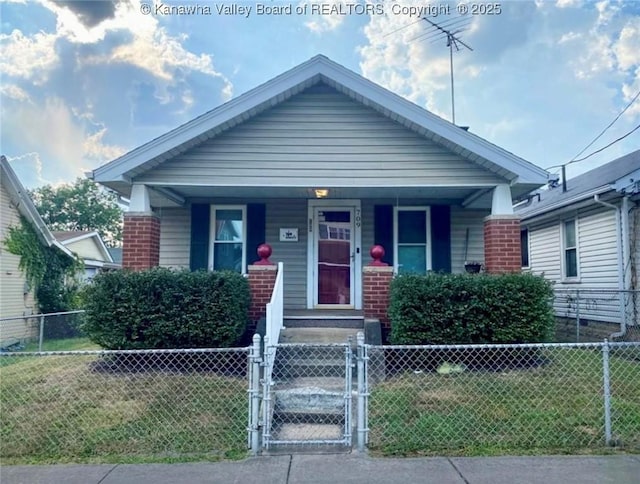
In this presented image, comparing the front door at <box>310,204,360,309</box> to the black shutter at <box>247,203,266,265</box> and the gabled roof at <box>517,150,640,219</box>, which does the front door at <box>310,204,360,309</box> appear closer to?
the black shutter at <box>247,203,266,265</box>

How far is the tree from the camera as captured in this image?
38719 millimetres

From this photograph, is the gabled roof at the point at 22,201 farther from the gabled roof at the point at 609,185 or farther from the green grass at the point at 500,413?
the gabled roof at the point at 609,185

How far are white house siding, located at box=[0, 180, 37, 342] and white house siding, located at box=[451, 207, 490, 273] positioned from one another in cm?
1282

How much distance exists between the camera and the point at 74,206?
39.8m

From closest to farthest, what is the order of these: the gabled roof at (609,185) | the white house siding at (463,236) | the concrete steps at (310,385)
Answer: the concrete steps at (310,385) < the gabled roof at (609,185) < the white house siding at (463,236)

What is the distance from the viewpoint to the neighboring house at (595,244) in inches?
353

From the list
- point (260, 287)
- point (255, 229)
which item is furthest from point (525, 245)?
point (260, 287)

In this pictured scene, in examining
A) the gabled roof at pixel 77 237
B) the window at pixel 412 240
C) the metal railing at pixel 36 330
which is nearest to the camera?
the window at pixel 412 240

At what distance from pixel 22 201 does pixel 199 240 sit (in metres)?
8.62

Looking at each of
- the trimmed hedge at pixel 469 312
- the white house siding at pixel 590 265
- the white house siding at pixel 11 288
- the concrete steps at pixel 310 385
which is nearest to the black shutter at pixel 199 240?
the concrete steps at pixel 310 385

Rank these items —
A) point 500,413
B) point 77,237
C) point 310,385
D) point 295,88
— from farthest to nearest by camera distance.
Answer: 1. point 77,237
2. point 295,88
3. point 310,385
4. point 500,413

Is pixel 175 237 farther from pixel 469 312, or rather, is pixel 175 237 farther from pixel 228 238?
pixel 469 312

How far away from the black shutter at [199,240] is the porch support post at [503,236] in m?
5.41

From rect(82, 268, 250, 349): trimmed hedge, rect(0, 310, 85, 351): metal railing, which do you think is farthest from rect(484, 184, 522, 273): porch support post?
rect(0, 310, 85, 351): metal railing
